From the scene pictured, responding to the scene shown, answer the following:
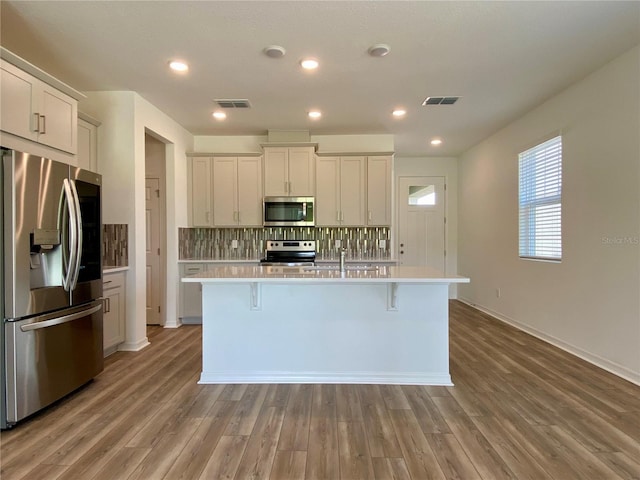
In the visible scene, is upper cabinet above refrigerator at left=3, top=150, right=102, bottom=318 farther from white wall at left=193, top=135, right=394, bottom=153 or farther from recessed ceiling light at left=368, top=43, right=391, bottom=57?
white wall at left=193, top=135, right=394, bottom=153

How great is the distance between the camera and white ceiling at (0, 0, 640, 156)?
87.0 inches

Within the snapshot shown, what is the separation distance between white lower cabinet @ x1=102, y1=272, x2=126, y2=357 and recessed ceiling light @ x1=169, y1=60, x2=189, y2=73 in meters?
2.05

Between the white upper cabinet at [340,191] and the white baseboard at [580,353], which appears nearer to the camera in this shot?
the white baseboard at [580,353]

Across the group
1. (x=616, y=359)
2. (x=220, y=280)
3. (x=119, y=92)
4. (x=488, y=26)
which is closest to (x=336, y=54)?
(x=488, y=26)

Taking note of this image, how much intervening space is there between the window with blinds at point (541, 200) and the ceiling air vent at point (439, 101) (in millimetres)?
A: 1202

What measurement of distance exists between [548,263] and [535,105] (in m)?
1.87

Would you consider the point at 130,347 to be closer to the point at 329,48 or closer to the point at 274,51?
the point at 274,51

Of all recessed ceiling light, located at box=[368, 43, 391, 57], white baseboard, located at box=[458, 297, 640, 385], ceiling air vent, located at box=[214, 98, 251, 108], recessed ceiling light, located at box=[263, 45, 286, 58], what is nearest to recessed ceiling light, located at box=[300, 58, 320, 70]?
recessed ceiling light, located at box=[263, 45, 286, 58]

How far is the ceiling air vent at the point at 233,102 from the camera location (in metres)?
3.69

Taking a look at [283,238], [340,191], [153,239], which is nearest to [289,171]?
[340,191]

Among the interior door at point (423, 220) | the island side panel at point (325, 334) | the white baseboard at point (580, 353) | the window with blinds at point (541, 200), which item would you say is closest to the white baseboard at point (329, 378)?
the island side panel at point (325, 334)

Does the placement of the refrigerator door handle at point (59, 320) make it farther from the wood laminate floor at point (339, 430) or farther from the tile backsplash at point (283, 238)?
the tile backsplash at point (283, 238)

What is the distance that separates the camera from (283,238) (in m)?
5.08

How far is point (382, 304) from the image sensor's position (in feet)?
9.01
